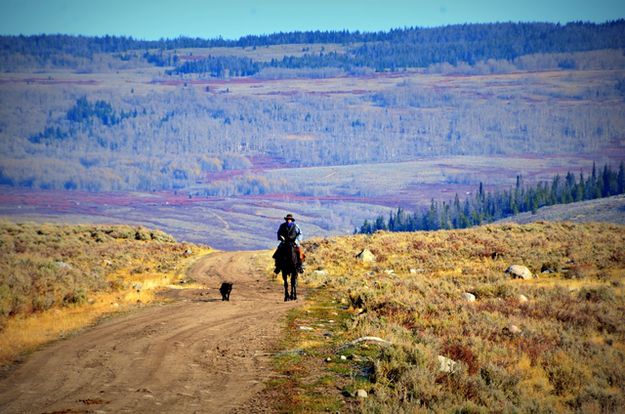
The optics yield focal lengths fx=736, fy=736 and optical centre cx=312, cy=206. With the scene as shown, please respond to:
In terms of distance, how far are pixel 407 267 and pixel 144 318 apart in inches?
750

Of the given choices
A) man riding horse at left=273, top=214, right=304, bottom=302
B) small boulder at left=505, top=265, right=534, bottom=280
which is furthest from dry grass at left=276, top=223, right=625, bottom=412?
man riding horse at left=273, top=214, right=304, bottom=302

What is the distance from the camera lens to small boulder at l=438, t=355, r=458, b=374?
1470cm

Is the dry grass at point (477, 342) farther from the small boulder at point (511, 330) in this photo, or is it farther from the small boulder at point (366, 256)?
the small boulder at point (366, 256)

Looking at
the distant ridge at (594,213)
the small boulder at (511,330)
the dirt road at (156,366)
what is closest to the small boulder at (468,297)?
the small boulder at (511,330)

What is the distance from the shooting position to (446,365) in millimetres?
14969

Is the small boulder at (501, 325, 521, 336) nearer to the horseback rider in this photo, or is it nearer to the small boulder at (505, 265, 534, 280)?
the horseback rider

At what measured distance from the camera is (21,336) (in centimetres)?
1866

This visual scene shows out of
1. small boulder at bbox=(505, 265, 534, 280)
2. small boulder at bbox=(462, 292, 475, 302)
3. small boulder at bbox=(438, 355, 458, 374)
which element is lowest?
small boulder at bbox=(505, 265, 534, 280)

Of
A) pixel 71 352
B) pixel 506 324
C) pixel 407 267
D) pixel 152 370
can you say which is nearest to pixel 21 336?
pixel 71 352

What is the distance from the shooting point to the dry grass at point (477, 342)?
13.7m

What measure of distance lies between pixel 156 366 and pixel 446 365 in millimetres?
6000

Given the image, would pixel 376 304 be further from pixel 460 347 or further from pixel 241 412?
pixel 241 412

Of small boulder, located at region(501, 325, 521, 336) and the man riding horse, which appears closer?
small boulder, located at region(501, 325, 521, 336)

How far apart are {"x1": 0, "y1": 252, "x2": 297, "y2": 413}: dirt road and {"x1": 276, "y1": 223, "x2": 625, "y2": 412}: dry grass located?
129 centimetres
